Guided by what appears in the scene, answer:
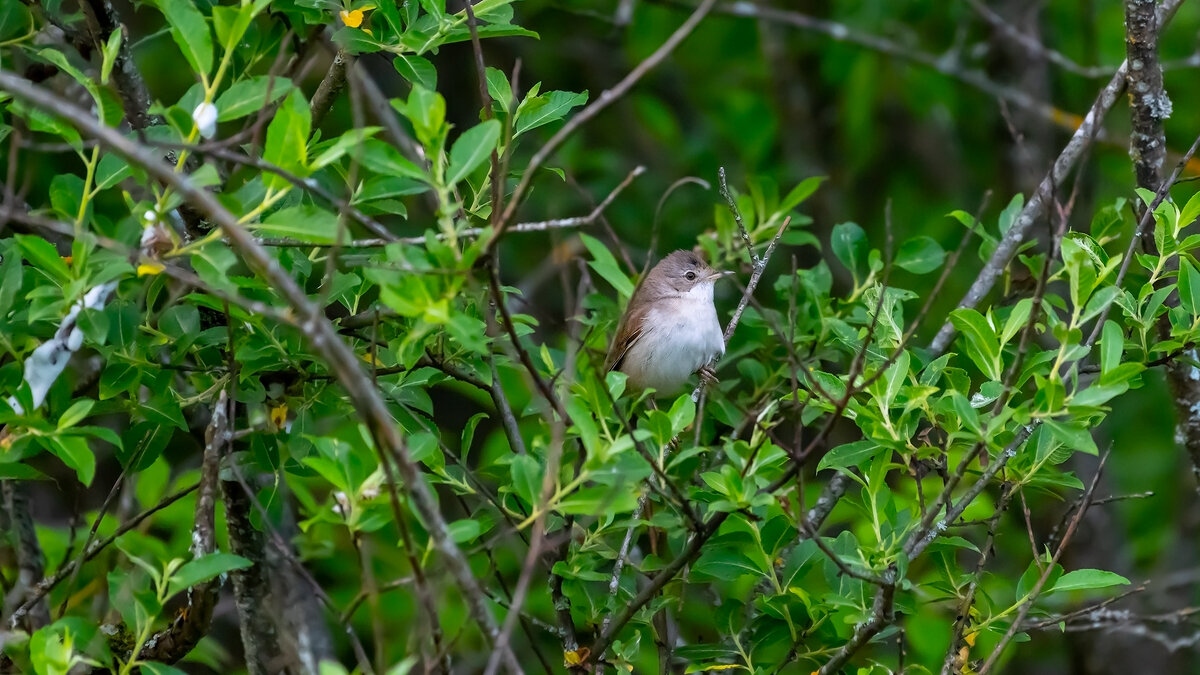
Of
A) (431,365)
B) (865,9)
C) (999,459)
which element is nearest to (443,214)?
(431,365)

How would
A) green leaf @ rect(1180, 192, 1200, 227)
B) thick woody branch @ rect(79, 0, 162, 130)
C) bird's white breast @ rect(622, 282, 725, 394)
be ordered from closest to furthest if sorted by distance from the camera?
green leaf @ rect(1180, 192, 1200, 227)
thick woody branch @ rect(79, 0, 162, 130)
bird's white breast @ rect(622, 282, 725, 394)

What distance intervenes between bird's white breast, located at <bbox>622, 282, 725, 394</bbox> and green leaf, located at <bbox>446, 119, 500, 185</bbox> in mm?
2767

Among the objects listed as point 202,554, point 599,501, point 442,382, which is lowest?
point 202,554

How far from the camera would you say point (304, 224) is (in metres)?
2.59

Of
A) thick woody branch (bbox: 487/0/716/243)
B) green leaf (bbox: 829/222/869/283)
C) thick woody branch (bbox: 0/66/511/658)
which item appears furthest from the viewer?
green leaf (bbox: 829/222/869/283)

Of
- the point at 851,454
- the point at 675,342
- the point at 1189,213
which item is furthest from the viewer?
the point at 675,342

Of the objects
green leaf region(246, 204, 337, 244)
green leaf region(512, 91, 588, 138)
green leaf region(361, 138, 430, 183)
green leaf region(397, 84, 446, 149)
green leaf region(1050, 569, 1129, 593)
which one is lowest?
green leaf region(1050, 569, 1129, 593)

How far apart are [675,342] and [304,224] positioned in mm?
3231

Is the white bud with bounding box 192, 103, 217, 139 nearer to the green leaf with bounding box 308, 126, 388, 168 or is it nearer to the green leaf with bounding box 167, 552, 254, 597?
the green leaf with bounding box 308, 126, 388, 168

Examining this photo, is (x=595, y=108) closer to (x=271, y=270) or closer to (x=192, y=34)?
(x=271, y=270)

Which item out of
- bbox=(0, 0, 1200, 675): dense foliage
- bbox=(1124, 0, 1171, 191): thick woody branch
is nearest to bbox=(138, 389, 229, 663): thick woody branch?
bbox=(0, 0, 1200, 675): dense foliage

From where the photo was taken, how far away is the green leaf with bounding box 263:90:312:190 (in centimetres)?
263

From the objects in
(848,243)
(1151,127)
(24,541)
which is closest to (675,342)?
(848,243)

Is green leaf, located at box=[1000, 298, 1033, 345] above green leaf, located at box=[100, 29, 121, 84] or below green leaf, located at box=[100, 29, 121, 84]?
below
